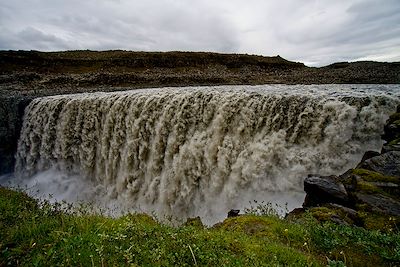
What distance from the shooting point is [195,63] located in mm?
46469

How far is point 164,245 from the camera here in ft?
11.9

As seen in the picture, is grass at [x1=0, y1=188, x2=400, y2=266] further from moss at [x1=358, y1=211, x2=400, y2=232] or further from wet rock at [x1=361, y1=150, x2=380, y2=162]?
wet rock at [x1=361, y1=150, x2=380, y2=162]

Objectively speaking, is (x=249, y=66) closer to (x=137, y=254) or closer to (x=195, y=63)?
(x=195, y=63)

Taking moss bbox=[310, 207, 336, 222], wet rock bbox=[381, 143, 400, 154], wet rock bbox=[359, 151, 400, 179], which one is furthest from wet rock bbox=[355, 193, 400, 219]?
wet rock bbox=[381, 143, 400, 154]

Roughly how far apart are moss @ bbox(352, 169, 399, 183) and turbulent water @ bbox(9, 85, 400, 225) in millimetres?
2359

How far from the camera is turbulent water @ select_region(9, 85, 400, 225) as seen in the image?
10633 mm

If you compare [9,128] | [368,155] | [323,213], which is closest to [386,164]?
[368,155]

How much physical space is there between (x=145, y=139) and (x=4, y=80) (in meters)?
27.3

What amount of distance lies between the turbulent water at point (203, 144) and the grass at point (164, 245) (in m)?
5.58

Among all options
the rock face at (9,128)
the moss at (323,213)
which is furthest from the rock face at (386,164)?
the rock face at (9,128)

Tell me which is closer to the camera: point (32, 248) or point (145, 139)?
point (32, 248)

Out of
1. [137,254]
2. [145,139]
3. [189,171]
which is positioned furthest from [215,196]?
[137,254]

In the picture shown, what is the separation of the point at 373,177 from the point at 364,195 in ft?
2.64

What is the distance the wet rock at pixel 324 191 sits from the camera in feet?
23.1
